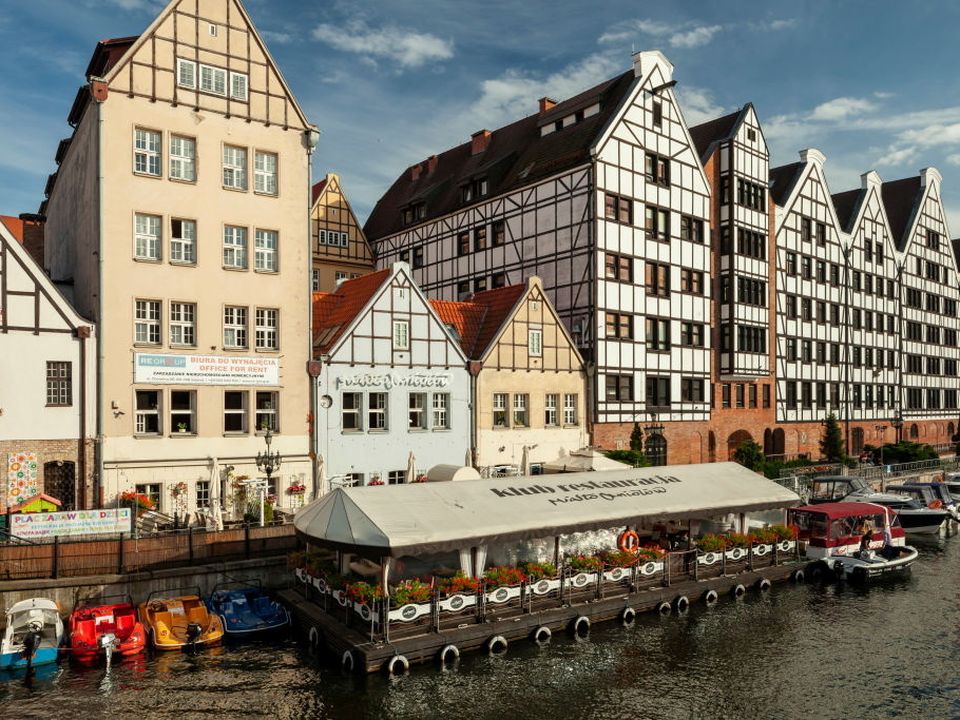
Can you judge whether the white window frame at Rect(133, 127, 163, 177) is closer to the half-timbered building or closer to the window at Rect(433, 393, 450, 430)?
the half-timbered building

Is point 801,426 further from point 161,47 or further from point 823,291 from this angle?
point 161,47

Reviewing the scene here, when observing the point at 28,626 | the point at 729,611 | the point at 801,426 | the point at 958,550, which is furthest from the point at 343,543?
the point at 801,426

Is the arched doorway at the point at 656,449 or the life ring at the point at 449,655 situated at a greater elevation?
the arched doorway at the point at 656,449

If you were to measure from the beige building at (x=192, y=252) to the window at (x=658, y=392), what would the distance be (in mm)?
20922

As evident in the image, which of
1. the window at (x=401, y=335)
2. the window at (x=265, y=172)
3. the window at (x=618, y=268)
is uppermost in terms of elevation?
the window at (x=265, y=172)

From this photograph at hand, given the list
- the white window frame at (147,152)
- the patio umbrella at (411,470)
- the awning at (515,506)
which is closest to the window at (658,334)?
the awning at (515,506)

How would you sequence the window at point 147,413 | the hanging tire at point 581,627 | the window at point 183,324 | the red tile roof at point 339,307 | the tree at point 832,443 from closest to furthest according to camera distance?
the hanging tire at point 581,627
the window at point 147,413
the window at point 183,324
the red tile roof at point 339,307
the tree at point 832,443

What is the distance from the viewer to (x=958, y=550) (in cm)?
3616

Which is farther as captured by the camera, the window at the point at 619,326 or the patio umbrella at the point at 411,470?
the window at the point at 619,326

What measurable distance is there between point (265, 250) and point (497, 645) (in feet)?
61.8

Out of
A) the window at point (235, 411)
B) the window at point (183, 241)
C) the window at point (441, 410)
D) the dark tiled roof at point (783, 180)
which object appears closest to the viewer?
the window at point (183, 241)

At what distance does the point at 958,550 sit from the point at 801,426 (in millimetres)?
20691

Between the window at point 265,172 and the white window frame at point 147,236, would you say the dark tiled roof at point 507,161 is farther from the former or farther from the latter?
the white window frame at point 147,236

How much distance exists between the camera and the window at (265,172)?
3175cm
